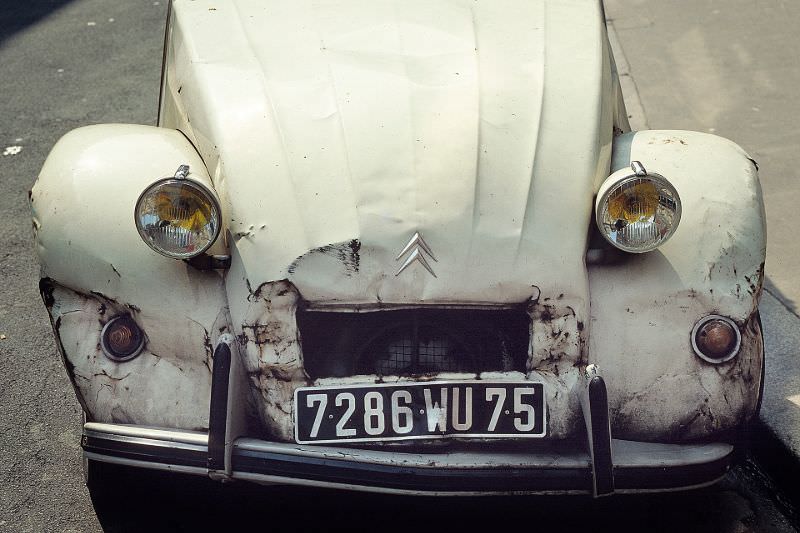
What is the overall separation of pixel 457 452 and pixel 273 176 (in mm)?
952

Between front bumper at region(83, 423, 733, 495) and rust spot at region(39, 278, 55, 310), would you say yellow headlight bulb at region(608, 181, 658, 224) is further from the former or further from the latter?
rust spot at region(39, 278, 55, 310)

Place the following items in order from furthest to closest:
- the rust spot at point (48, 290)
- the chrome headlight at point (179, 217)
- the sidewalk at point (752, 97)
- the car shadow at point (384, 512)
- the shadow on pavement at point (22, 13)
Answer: the shadow on pavement at point (22, 13)
the sidewalk at point (752, 97)
the car shadow at point (384, 512)
the rust spot at point (48, 290)
the chrome headlight at point (179, 217)

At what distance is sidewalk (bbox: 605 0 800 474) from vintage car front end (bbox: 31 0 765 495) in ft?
3.08

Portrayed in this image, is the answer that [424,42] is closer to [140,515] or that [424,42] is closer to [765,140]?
[140,515]

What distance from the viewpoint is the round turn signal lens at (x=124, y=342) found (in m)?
3.01

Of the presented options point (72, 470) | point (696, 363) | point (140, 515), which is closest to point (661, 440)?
point (696, 363)

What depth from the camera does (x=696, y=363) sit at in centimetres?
302

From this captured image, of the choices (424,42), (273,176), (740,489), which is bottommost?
(740,489)

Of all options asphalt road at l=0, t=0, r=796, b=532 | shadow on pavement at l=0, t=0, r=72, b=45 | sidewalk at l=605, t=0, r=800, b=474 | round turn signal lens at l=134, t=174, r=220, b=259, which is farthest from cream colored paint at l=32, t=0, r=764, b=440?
shadow on pavement at l=0, t=0, r=72, b=45

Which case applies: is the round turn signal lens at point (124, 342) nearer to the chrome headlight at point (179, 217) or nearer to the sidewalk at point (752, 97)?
the chrome headlight at point (179, 217)

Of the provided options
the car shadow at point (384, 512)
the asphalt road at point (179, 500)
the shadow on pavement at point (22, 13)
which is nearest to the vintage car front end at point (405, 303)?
the asphalt road at point (179, 500)

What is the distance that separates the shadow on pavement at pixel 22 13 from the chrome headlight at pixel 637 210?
6.75 metres

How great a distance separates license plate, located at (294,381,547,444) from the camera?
285 cm

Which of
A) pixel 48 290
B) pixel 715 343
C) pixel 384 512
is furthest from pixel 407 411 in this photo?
pixel 48 290
